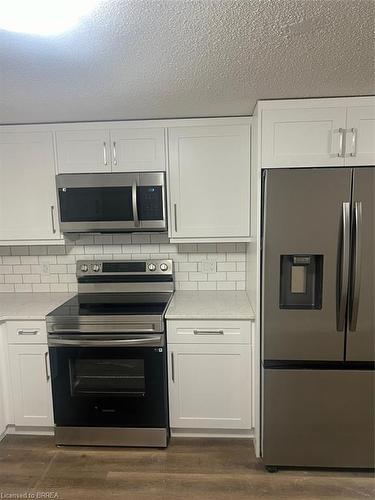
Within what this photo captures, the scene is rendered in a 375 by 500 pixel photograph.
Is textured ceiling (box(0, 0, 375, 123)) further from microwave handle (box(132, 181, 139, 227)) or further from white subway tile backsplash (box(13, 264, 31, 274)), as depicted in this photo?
white subway tile backsplash (box(13, 264, 31, 274))

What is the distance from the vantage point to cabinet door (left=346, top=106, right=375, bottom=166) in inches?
72.7

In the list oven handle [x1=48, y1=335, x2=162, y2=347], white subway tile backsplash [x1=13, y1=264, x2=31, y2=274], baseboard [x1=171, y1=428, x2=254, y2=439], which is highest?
white subway tile backsplash [x1=13, y1=264, x2=31, y2=274]

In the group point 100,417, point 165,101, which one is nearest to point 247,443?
point 100,417

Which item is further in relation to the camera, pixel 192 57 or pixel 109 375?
pixel 109 375

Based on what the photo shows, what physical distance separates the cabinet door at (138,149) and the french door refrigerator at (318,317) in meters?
0.86

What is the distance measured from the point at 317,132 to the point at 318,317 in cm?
108

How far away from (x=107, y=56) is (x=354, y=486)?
2.62 meters

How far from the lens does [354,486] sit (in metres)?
1.90

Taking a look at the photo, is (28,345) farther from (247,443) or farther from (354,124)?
(354,124)

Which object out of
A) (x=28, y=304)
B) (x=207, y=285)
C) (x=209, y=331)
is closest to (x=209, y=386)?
(x=209, y=331)

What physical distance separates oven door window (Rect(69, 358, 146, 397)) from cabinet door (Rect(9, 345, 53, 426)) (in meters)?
0.21

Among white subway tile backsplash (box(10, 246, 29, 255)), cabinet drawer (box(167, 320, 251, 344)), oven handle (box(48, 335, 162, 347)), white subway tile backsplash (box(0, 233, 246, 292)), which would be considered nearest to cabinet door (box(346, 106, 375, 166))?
white subway tile backsplash (box(0, 233, 246, 292))

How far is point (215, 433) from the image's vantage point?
2.30 meters

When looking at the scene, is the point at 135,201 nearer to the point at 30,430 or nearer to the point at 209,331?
the point at 209,331
